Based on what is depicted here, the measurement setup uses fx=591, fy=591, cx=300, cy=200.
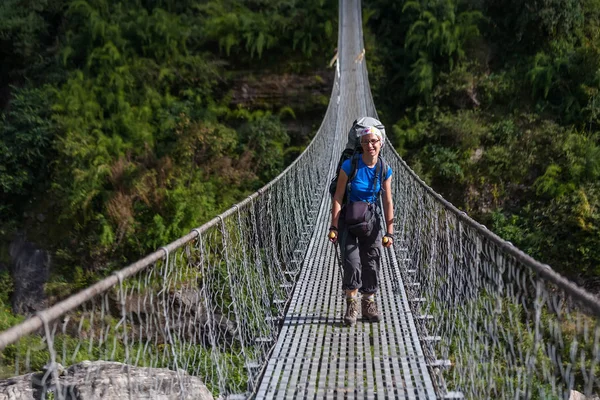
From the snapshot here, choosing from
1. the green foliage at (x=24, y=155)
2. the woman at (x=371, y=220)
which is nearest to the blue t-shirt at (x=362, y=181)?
the woman at (x=371, y=220)

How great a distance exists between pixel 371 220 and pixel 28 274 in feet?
20.9

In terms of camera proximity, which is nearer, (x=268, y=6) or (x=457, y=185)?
(x=457, y=185)

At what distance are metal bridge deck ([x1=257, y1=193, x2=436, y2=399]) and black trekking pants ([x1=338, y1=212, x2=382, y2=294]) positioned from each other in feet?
0.63

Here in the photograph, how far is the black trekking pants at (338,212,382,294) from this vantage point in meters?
2.36

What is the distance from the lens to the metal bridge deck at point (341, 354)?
1893mm

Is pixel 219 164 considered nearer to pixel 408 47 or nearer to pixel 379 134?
pixel 408 47

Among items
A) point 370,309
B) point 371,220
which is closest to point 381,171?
point 371,220

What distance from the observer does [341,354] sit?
84.9 inches

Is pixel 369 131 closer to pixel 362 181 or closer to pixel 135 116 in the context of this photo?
pixel 362 181

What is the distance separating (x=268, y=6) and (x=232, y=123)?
294 centimetres

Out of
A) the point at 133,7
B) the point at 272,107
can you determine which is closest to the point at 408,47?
the point at 272,107

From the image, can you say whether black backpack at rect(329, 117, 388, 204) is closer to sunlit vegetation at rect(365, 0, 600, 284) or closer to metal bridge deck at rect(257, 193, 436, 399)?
metal bridge deck at rect(257, 193, 436, 399)

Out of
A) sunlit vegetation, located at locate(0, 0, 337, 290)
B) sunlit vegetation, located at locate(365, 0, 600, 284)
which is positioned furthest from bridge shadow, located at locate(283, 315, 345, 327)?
sunlit vegetation, located at locate(365, 0, 600, 284)

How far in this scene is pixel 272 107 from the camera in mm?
9266
